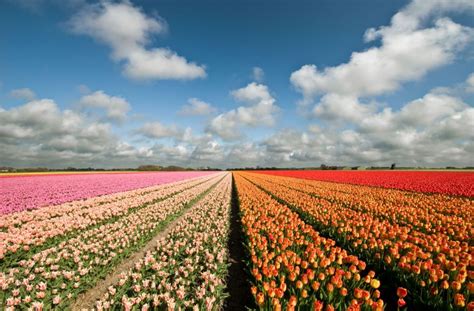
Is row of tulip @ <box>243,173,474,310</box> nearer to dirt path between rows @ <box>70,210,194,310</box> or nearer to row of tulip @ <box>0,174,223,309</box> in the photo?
dirt path between rows @ <box>70,210,194,310</box>

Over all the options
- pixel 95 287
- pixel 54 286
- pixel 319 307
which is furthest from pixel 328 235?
pixel 54 286

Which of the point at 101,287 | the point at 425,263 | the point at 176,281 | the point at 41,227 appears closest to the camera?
the point at 425,263

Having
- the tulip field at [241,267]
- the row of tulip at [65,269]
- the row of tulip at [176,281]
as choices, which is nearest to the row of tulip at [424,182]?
the tulip field at [241,267]

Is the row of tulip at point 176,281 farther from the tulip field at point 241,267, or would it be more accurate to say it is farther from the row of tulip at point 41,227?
the row of tulip at point 41,227

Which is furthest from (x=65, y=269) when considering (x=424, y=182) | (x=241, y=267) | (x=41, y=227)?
(x=424, y=182)

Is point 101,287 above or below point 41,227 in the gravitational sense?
below

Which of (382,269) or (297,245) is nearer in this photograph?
(382,269)

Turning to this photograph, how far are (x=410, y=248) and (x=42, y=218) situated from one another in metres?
14.0

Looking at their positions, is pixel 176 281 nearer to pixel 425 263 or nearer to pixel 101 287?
pixel 101 287

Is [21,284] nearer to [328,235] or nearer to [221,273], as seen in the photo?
[221,273]

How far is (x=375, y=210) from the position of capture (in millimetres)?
11773

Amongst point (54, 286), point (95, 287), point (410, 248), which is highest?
point (410, 248)

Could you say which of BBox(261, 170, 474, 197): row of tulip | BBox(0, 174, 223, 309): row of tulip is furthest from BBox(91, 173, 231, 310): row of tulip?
BBox(261, 170, 474, 197): row of tulip

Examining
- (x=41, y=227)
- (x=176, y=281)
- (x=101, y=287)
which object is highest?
(x=41, y=227)
